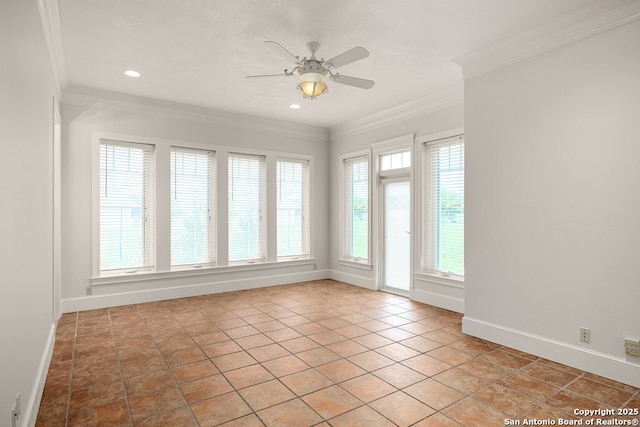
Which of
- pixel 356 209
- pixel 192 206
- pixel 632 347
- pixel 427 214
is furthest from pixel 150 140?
pixel 632 347

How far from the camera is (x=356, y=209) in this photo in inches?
263

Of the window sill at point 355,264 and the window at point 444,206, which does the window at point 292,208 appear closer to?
the window sill at point 355,264

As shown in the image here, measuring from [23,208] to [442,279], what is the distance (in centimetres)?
457

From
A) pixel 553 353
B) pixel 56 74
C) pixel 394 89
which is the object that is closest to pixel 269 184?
pixel 394 89

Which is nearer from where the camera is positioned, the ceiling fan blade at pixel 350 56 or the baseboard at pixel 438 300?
the ceiling fan blade at pixel 350 56

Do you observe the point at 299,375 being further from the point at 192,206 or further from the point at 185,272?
the point at 192,206

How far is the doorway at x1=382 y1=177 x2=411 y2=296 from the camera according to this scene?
18.6 feet

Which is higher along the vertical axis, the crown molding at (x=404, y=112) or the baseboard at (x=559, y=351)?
the crown molding at (x=404, y=112)

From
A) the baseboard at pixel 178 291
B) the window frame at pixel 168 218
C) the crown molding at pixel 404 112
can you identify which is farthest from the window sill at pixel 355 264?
the crown molding at pixel 404 112

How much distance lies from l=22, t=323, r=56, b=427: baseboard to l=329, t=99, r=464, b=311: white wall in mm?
4393

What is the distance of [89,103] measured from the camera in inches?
192

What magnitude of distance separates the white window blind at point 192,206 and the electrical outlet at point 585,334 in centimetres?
493

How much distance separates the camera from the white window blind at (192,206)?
18.3 ft

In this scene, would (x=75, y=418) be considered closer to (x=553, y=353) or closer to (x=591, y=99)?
(x=553, y=353)
